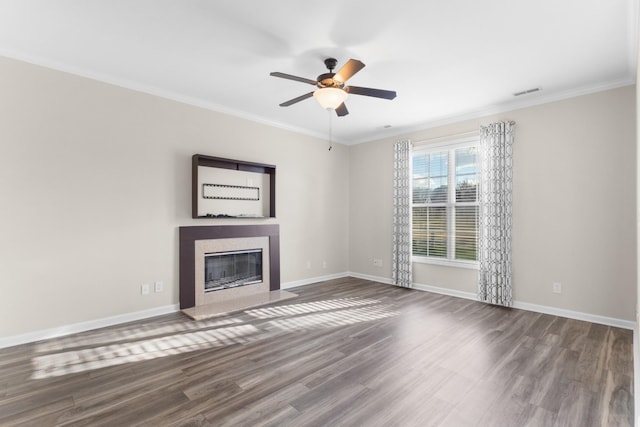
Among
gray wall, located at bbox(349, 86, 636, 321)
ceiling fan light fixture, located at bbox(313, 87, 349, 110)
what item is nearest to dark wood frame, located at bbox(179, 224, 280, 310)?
ceiling fan light fixture, located at bbox(313, 87, 349, 110)

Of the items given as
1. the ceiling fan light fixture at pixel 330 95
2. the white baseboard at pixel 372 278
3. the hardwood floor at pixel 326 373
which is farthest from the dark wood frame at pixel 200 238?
the ceiling fan light fixture at pixel 330 95

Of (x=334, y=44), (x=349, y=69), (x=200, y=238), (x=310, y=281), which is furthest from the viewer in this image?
(x=310, y=281)

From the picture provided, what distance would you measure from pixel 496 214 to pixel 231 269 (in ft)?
13.3

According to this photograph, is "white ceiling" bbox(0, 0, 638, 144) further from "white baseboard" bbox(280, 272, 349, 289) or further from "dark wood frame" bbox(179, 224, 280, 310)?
"white baseboard" bbox(280, 272, 349, 289)

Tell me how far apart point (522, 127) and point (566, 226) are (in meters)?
1.48

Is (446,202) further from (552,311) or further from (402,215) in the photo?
(552,311)

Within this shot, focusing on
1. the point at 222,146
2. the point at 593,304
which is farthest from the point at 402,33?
the point at 593,304

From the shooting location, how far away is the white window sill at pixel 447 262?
501cm

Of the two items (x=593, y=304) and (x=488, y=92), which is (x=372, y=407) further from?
(x=488, y=92)

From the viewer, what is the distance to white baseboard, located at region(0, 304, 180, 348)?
3135 mm

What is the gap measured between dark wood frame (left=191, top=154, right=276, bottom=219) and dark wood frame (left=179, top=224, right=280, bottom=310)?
240mm

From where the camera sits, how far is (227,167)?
4.80 m

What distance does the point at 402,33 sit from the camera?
9.29 feet

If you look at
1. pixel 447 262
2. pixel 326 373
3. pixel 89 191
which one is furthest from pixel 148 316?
pixel 447 262
